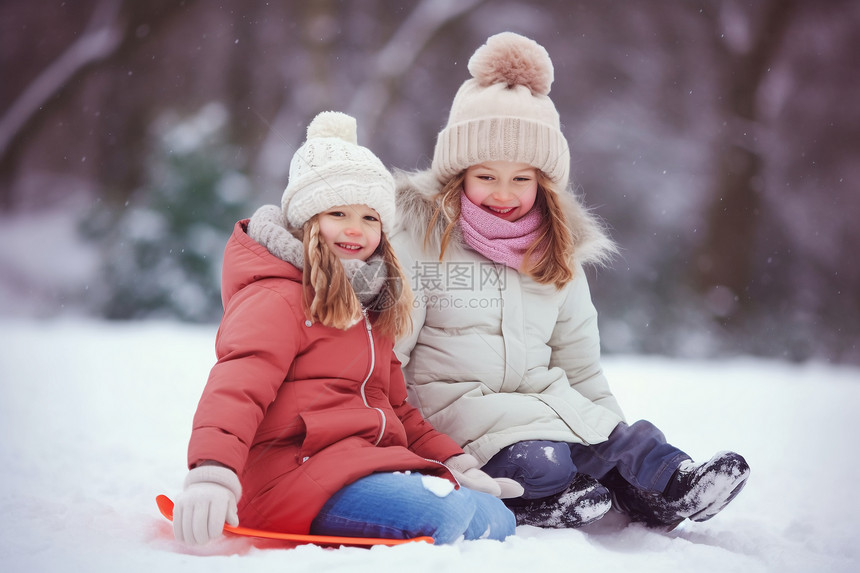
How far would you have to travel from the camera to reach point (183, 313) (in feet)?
15.5

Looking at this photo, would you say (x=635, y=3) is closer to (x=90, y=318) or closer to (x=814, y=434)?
(x=814, y=434)

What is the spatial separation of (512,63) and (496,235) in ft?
1.19

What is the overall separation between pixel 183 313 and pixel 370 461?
150 inches

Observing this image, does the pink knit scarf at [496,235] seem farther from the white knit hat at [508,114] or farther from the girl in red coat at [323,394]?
the girl in red coat at [323,394]

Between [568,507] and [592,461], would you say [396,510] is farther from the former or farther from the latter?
[592,461]

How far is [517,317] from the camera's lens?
1.62 m

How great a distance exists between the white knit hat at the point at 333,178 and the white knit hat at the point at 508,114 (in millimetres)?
288

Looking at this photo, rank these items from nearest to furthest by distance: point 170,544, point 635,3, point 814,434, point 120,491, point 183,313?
1. point 170,544
2. point 120,491
3. point 814,434
4. point 183,313
5. point 635,3

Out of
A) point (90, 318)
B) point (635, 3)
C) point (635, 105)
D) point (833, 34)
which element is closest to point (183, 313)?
point (90, 318)

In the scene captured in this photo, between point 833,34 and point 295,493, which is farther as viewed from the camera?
point 833,34

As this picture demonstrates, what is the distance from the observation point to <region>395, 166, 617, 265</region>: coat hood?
1.68 metres


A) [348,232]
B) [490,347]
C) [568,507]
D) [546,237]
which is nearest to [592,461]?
[568,507]

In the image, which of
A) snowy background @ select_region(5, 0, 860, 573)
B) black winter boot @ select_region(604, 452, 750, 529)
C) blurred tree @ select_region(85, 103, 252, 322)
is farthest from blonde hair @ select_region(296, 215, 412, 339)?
blurred tree @ select_region(85, 103, 252, 322)

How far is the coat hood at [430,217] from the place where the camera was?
5.50ft
